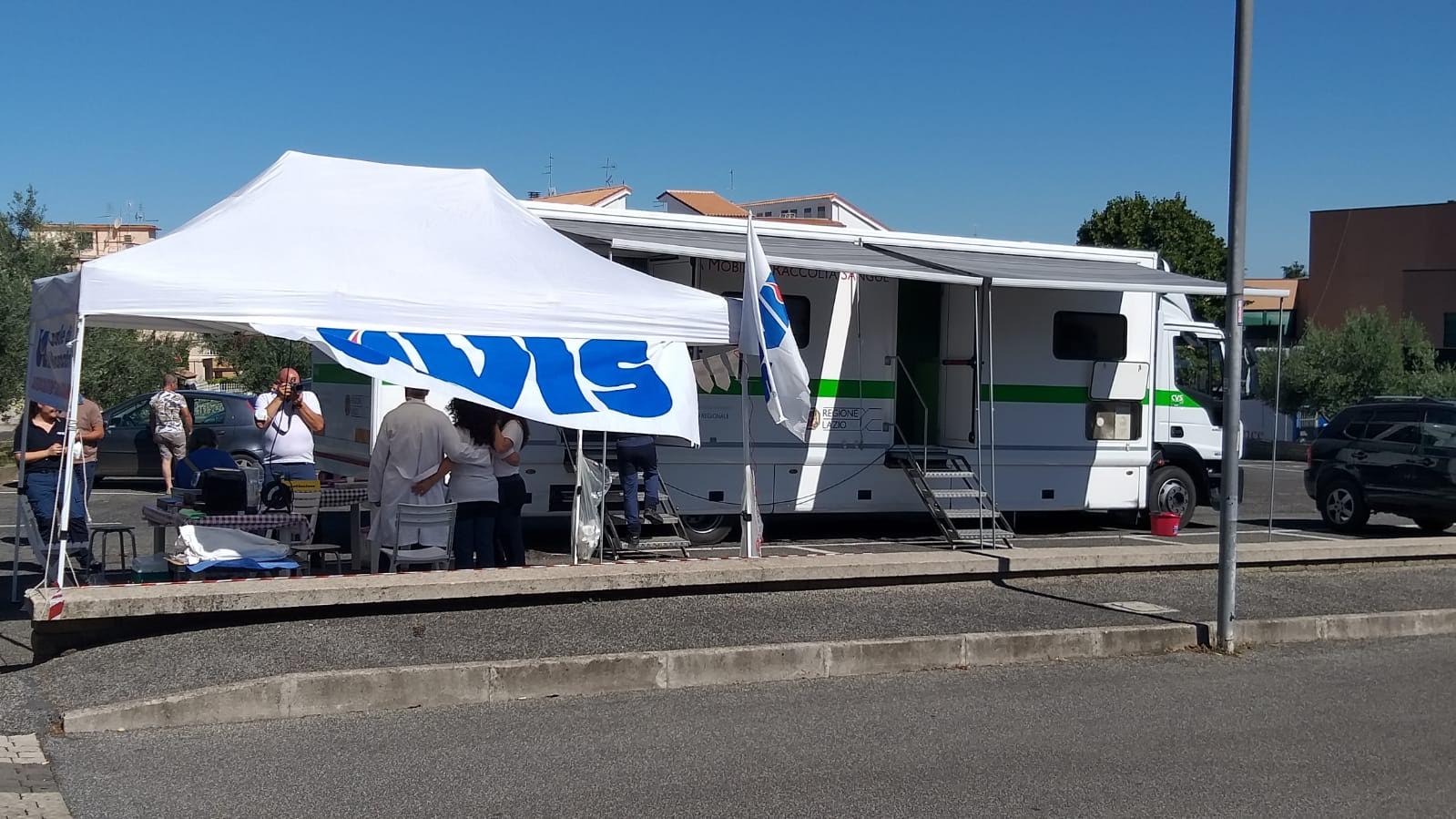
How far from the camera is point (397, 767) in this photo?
598 centimetres

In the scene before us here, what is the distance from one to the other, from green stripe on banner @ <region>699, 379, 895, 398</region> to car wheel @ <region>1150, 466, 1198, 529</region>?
3875mm

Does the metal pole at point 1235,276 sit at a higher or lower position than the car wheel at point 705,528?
higher

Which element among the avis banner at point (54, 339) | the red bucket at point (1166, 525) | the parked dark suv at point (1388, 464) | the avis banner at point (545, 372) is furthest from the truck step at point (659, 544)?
the parked dark suv at point (1388, 464)

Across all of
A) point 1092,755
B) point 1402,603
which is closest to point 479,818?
point 1092,755

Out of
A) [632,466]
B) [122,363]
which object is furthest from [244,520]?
[122,363]

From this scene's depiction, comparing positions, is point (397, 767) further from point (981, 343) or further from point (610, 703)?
point (981, 343)

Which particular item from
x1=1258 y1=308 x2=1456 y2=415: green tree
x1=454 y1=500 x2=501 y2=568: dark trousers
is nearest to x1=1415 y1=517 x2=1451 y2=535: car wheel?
x1=454 y1=500 x2=501 y2=568: dark trousers

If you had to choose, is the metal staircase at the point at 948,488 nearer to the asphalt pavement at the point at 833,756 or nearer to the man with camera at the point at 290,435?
the asphalt pavement at the point at 833,756

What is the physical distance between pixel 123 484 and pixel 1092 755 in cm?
1681

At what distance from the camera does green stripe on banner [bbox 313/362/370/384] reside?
11949mm

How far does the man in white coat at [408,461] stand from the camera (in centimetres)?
897

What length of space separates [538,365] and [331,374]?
4.32m

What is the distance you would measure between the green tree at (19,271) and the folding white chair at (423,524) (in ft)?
44.9

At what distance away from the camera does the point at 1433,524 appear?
15969 millimetres
